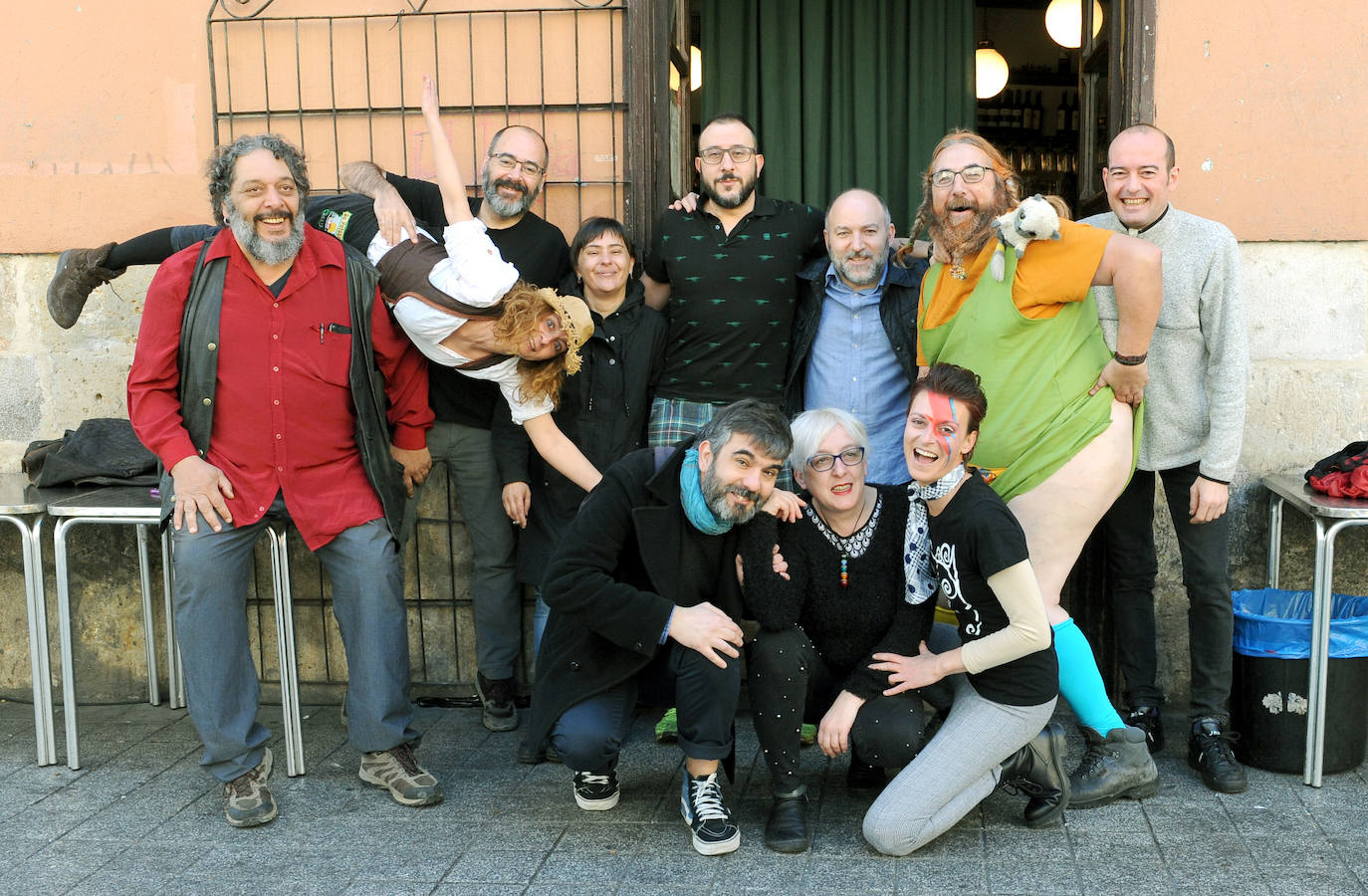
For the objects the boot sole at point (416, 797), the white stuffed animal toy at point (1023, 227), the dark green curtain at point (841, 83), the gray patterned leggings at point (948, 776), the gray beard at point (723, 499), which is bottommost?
the boot sole at point (416, 797)

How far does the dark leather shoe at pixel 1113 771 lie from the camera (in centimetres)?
338

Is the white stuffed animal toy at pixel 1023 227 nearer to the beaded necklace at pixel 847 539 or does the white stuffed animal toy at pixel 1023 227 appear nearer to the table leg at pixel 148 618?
the beaded necklace at pixel 847 539

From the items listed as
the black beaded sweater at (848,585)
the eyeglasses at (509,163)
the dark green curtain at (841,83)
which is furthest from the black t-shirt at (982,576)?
the dark green curtain at (841,83)

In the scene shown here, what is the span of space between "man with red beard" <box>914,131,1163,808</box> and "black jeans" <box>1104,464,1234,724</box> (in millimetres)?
354

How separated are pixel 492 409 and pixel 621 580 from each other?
1052 mm

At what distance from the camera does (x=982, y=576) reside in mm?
3082

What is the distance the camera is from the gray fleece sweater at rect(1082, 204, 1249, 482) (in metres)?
3.51

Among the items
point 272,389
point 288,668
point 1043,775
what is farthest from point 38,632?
point 1043,775

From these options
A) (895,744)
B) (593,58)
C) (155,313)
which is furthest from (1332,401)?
Result: (155,313)

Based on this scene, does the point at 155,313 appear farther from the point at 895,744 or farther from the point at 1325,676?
the point at 1325,676

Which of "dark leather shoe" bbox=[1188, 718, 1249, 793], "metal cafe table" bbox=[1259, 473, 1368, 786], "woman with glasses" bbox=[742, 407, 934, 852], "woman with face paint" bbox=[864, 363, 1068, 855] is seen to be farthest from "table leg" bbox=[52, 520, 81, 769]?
"metal cafe table" bbox=[1259, 473, 1368, 786]

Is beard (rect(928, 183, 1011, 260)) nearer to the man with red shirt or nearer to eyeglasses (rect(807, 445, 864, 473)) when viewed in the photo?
eyeglasses (rect(807, 445, 864, 473))

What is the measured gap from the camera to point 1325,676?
3.51 m

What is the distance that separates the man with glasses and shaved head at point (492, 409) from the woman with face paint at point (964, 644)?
1474mm
